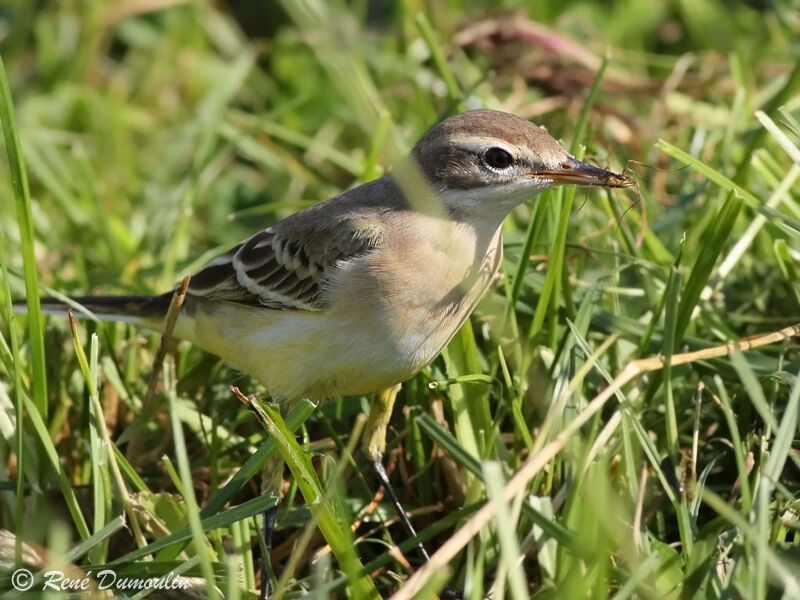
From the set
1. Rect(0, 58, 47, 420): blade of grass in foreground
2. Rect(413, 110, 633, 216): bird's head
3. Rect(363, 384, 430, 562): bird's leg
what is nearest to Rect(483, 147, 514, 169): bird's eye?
Rect(413, 110, 633, 216): bird's head

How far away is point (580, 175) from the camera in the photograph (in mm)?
3926

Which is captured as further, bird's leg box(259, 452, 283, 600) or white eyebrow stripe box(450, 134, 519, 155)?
white eyebrow stripe box(450, 134, 519, 155)

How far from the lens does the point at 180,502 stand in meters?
3.73

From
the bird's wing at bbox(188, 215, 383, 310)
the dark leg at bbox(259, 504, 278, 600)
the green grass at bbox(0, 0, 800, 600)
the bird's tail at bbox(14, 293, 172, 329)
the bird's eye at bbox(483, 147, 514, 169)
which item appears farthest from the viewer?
the bird's tail at bbox(14, 293, 172, 329)

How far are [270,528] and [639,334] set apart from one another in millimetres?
1548

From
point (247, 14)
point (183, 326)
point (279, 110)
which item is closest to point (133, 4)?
point (247, 14)

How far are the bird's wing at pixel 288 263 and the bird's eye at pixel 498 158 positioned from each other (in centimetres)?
48

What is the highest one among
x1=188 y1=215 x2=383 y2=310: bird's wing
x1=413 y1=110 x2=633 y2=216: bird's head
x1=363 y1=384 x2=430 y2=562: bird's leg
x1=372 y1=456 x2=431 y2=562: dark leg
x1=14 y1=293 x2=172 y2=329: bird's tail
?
x1=413 y1=110 x2=633 y2=216: bird's head

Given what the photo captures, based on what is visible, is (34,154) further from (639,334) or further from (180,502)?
(639,334)

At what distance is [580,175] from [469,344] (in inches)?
30.0

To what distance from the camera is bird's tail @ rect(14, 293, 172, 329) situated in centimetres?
462

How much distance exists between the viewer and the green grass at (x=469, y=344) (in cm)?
320

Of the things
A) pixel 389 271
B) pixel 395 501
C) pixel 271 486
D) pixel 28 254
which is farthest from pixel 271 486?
pixel 28 254

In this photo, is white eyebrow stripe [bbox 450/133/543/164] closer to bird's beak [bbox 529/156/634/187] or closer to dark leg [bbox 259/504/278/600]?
bird's beak [bbox 529/156/634/187]
